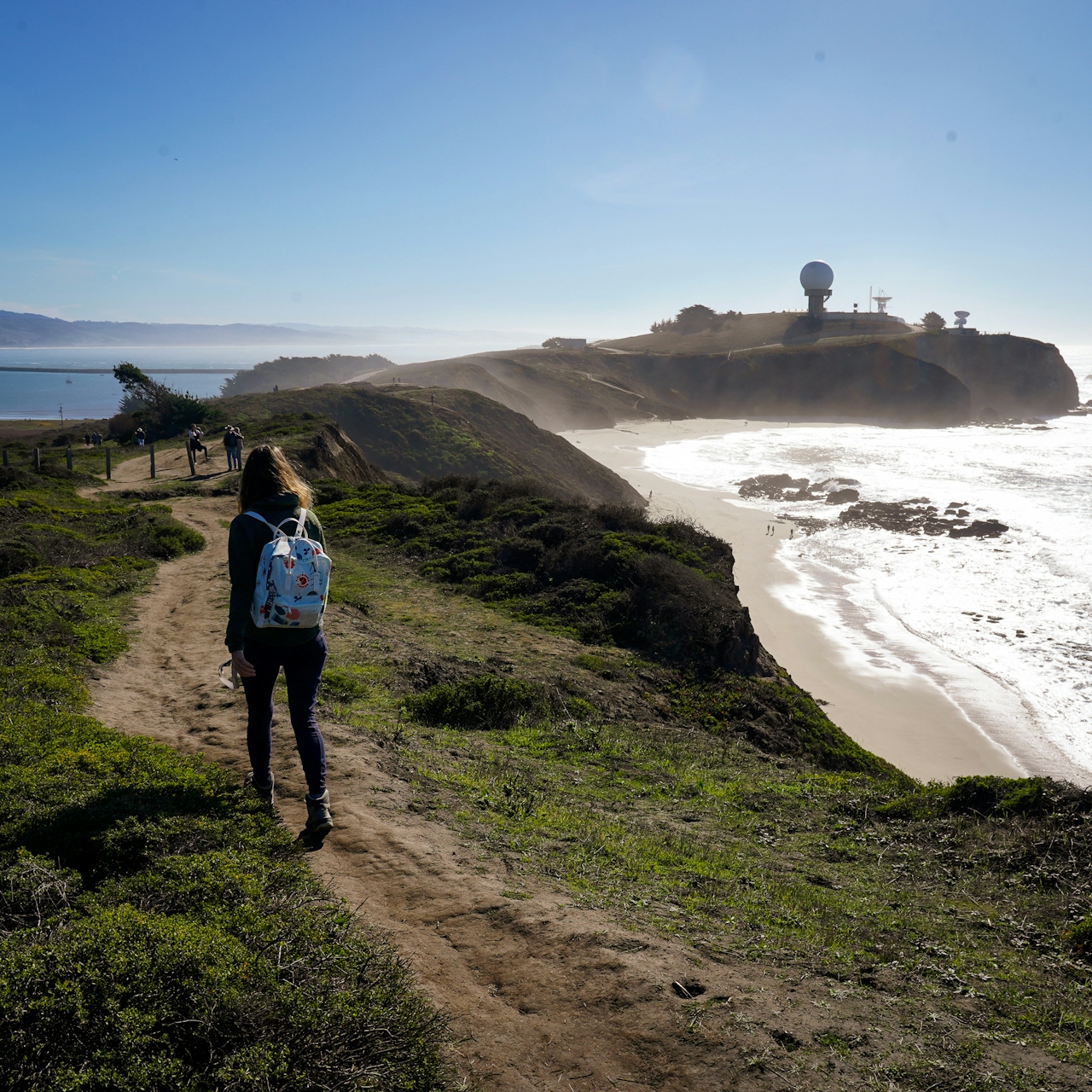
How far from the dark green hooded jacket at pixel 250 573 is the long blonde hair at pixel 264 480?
0.20 feet

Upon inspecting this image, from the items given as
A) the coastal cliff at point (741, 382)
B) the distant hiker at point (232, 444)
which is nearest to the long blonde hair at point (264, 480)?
the distant hiker at point (232, 444)

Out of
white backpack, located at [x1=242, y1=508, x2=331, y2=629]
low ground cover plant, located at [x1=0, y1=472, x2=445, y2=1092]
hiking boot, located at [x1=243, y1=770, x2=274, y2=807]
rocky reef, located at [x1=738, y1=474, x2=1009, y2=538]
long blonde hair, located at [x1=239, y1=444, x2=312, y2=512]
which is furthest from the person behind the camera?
rocky reef, located at [x1=738, y1=474, x2=1009, y2=538]

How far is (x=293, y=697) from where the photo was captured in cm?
423

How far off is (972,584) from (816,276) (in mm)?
100128

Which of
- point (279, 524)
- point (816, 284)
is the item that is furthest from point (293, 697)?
point (816, 284)

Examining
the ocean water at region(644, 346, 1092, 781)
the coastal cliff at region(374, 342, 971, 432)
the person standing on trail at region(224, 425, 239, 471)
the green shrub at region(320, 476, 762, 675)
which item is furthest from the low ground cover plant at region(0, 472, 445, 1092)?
the coastal cliff at region(374, 342, 971, 432)

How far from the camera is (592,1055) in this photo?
9.58 feet

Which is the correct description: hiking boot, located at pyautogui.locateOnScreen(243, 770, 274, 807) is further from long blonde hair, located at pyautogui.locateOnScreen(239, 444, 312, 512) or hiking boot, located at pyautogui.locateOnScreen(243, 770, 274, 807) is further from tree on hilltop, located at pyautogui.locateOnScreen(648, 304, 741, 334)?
tree on hilltop, located at pyautogui.locateOnScreen(648, 304, 741, 334)

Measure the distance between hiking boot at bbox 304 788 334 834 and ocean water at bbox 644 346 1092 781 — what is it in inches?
560

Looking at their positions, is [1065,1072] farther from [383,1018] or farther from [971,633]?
[971,633]

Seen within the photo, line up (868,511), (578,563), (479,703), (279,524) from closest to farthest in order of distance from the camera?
(279,524) → (479,703) → (578,563) → (868,511)

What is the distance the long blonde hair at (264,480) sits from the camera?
424 centimetres

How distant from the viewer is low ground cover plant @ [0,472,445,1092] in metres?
2.29

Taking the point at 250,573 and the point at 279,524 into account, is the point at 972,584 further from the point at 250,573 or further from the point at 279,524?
the point at 250,573
